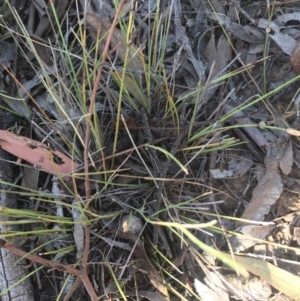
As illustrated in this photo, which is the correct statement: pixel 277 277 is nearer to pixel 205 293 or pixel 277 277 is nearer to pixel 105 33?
pixel 205 293

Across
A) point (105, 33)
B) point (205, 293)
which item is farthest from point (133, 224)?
point (105, 33)

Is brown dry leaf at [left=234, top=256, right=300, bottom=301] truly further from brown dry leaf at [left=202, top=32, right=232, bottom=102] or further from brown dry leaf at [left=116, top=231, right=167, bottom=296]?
brown dry leaf at [left=202, top=32, right=232, bottom=102]

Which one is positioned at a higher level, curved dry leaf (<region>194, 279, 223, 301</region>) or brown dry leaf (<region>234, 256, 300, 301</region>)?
brown dry leaf (<region>234, 256, 300, 301</region>)

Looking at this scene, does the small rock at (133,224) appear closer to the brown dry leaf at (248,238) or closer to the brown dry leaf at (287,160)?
the brown dry leaf at (248,238)

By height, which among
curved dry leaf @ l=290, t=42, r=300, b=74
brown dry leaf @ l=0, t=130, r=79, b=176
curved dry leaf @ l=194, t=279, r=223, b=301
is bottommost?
curved dry leaf @ l=194, t=279, r=223, b=301

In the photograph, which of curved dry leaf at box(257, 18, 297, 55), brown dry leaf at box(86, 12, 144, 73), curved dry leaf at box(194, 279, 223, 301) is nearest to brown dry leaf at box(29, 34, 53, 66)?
brown dry leaf at box(86, 12, 144, 73)

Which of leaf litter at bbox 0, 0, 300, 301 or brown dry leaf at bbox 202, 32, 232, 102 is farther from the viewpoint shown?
brown dry leaf at bbox 202, 32, 232, 102
